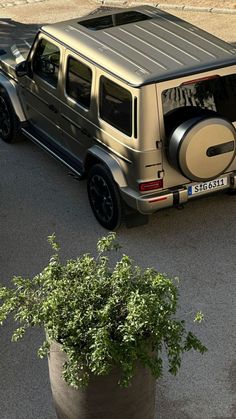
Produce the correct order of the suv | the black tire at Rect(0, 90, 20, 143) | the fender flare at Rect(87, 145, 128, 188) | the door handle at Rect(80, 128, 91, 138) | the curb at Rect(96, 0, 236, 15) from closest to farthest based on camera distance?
the suv < the fender flare at Rect(87, 145, 128, 188) < the door handle at Rect(80, 128, 91, 138) < the black tire at Rect(0, 90, 20, 143) < the curb at Rect(96, 0, 236, 15)

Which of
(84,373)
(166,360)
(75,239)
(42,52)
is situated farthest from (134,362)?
(42,52)

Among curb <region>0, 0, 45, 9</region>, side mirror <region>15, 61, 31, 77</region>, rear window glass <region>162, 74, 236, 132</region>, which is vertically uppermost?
rear window glass <region>162, 74, 236, 132</region>

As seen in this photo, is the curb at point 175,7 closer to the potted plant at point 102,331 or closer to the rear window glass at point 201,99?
the rear window glass at point 201,99

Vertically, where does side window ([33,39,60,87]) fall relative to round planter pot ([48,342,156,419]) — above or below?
above

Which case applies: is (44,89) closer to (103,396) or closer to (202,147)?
(202,147)

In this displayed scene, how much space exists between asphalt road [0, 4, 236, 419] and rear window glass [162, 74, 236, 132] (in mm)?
1250

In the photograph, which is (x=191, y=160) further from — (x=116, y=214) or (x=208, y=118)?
(x=116, y=214)

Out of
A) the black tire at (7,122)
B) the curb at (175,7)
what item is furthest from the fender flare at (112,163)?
the curb at (175,7)

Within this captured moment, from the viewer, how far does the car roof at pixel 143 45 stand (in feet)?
24.4

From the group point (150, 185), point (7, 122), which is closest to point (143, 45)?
point (150, 185)

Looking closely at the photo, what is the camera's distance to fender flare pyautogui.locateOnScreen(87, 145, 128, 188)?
302 inches

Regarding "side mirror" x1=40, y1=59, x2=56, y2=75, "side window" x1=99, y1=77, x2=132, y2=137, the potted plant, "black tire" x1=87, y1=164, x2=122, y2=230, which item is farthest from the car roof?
the potted plant

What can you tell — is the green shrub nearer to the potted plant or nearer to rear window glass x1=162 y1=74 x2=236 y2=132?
the potted plant

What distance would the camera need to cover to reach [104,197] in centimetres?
809
